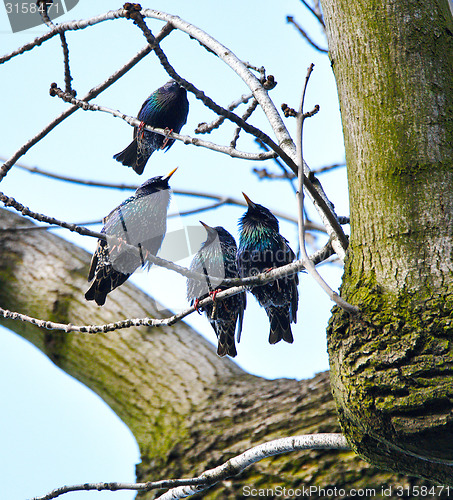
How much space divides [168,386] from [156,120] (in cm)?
191

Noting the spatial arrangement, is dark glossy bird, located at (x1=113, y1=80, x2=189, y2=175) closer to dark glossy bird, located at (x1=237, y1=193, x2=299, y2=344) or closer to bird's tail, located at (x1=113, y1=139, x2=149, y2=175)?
bird's tail, located at (x1=113, y1=139, x2=149, y2=175)

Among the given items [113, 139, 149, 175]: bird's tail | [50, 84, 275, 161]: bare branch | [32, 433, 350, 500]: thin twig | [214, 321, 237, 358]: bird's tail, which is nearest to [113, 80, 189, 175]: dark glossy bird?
[113, 139, 149, 175]: bird's tail

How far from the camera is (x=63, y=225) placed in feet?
6.27

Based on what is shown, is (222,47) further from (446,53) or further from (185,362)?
(185,362)

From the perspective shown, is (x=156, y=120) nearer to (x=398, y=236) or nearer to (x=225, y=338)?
(x=225, y=338)

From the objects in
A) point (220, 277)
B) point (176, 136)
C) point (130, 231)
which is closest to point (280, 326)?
point (220, 277)

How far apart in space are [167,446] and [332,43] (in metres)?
2.12

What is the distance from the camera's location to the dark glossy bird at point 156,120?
11.9ft

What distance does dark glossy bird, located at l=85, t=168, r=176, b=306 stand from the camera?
3049 millimetres

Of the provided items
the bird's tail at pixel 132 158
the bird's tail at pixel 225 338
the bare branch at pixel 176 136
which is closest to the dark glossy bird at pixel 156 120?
the bird's tail at pixel 132 158

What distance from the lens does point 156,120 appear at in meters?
3.93

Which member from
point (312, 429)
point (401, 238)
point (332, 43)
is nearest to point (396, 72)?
point (332, 43)

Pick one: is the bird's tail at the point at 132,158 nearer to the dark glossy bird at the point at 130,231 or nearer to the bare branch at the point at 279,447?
the dark glossy bird at the point at 130,231

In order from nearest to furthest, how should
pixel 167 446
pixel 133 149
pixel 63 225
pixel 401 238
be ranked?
pixel 401 238
pixel 63 225
pixel 167 446
pixel 133 149
